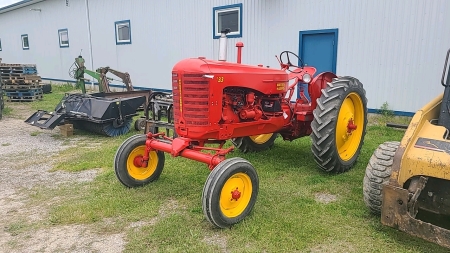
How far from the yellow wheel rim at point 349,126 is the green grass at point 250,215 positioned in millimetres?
296

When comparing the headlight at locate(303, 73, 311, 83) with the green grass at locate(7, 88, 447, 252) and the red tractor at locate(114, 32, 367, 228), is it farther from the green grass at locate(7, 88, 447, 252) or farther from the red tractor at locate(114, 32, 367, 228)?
the green grass at locate(7, 88, 447, 252)

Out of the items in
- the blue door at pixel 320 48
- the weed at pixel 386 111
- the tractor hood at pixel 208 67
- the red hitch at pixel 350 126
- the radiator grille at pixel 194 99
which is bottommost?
the weed at pixel 386 111

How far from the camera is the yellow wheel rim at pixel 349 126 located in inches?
175

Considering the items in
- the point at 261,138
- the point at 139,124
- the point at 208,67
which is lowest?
the point at 139,124

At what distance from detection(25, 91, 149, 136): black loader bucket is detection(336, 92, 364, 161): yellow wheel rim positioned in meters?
4.17

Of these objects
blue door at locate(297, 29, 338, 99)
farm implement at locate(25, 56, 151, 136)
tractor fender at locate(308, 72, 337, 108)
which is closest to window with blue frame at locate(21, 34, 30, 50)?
farm implement at locate(25, 56, 151, 136)

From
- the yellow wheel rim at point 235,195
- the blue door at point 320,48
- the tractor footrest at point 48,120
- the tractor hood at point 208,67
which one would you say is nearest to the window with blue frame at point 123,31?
the tractor footrest at point 48,120

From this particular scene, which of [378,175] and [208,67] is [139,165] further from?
[378,175]

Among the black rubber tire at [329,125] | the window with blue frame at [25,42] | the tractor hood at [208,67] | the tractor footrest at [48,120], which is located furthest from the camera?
the window with blue frame at [25,42]

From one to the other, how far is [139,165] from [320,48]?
5.54m

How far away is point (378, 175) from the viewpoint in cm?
305

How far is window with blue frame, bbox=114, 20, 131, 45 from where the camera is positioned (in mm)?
13244

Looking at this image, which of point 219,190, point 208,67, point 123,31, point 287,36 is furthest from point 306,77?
point 123,31

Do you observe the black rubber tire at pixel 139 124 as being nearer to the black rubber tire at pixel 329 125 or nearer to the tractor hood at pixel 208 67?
the tractor hood at pixel 208 67
